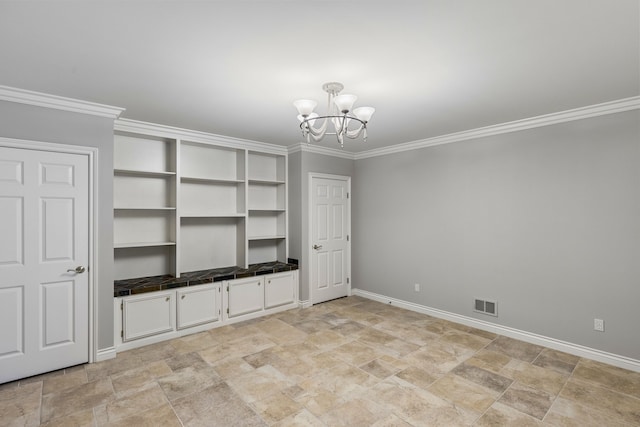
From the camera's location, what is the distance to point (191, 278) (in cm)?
406

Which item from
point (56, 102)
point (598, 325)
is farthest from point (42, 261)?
point (598, 325)

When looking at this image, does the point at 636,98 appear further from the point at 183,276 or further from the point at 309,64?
the point at 183,276

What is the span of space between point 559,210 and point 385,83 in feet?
7.96

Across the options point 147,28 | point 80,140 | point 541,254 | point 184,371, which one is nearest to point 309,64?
point 147,28

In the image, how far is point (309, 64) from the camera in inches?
90.1

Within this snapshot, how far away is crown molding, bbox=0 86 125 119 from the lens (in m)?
2.76

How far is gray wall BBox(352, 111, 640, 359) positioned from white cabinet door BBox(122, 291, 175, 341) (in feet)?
10.4

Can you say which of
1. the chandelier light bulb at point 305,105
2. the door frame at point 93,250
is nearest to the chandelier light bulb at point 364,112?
the chandelier light bulb at point 305,105

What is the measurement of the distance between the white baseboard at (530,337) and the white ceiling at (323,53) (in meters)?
2.45

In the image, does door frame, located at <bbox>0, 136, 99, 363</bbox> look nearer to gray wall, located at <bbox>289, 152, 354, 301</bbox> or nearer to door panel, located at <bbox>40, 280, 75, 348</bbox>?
door panel, located at <bbox>40, 280, 75, 348</bbox>

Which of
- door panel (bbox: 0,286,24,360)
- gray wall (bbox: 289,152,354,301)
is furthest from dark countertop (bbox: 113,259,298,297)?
door panel (bbox: 0,286,24,360)

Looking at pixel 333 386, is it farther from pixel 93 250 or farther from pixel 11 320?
pixel 11 320

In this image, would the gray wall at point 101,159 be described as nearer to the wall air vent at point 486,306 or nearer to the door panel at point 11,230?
the door panel at point 11,230

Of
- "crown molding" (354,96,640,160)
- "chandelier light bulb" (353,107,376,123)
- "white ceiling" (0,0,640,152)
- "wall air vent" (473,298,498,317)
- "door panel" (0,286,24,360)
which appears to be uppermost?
"white ceiling" (0,0,640,152)
